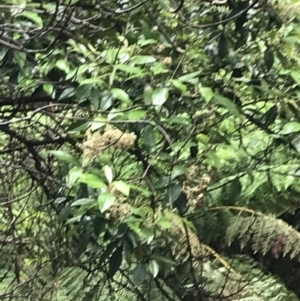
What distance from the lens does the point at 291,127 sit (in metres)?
1.19

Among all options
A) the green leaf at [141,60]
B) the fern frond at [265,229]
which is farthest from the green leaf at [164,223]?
the fern frond at [265,229]

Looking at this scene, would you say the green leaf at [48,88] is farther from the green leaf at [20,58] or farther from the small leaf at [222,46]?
the small leaf at [222,46]

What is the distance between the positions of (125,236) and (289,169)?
102 centimetres

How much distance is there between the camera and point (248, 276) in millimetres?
2051

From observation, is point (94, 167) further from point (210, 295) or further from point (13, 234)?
point (13, 234)

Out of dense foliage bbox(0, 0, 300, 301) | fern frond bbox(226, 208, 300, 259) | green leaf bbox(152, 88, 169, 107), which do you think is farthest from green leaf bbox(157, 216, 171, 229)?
fern frond bbox(226, 208, 300, 259)

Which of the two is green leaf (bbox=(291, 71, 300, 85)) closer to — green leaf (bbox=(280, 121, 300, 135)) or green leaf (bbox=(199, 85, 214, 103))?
green leaf (bbox=(280, 121, 300, 135))

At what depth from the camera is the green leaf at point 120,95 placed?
1.04 m

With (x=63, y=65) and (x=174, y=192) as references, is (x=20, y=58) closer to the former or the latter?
(x=63, y=65)

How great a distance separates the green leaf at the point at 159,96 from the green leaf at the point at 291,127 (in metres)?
0.32

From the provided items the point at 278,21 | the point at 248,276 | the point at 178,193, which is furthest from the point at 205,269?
the point at 278,21

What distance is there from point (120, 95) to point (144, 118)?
65mm

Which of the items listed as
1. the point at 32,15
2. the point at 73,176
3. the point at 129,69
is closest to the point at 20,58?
the point at 32,15

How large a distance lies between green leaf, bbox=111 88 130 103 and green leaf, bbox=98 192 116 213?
0.79ft
